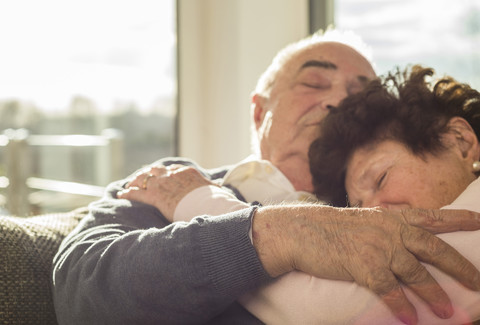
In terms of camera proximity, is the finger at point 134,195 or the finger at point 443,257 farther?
the finger at point 134,195

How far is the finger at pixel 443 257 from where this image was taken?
74 centimetres

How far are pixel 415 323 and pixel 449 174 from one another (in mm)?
369

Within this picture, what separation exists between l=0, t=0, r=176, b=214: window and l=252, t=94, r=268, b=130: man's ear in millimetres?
1751

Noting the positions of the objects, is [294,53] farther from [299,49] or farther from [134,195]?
[134,195]

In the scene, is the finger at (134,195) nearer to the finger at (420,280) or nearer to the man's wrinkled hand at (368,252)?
the man's wrinkled hand at (368,252)

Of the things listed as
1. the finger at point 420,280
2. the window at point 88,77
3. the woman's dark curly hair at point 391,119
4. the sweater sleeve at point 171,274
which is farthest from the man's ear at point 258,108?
the window at point 88,77

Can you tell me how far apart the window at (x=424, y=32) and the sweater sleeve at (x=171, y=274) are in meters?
1.72

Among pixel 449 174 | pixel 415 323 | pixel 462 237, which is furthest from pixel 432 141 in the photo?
pixel 415 323

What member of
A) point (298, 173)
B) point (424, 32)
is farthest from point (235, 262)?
point (424, 32)

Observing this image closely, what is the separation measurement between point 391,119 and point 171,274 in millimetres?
640

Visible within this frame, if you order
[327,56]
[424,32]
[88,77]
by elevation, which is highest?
[424,32]

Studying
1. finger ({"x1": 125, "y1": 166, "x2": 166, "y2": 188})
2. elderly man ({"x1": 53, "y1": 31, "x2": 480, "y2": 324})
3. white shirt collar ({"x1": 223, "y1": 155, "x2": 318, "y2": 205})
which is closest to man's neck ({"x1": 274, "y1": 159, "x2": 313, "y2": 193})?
white shirt collar ({"x1": 223, "y1": 155, "x2": 318, "y2": 205})

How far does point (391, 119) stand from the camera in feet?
3.73

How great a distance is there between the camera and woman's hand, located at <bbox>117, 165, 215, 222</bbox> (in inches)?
44.7
